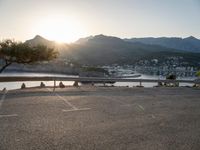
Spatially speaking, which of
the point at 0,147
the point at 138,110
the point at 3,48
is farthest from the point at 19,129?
the point at 3,48

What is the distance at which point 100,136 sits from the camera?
730 cm

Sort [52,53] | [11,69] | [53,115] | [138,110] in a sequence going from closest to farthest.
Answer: [53,115]
[138,110]
[52,53]
[11,69]

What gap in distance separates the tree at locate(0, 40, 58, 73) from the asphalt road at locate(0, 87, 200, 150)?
14.4 m

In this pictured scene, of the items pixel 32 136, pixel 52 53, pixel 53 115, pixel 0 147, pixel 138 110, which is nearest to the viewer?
pixel 0 147

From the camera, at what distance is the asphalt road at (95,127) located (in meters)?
6.61

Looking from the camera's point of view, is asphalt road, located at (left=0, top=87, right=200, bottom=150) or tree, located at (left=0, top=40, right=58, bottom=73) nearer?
asphalt road, located at (left=0, top=87, right=200, bottom=150)

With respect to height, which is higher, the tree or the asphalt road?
the tree

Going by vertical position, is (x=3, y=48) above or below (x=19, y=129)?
above

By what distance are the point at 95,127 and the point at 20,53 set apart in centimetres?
1924

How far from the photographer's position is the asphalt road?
6.61 m

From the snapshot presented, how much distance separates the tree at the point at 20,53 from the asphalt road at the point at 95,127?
47.1 ft

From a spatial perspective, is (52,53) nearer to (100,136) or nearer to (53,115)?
(53,115)

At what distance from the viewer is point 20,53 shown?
2567 centimetres

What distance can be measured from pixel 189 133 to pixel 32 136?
4565 mm
